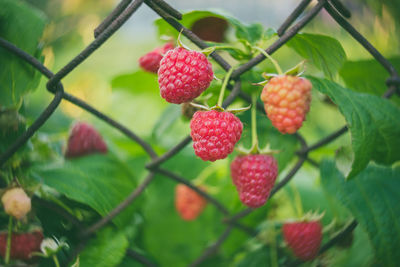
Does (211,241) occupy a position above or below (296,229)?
below

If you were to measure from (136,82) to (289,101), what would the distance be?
25.6 inches

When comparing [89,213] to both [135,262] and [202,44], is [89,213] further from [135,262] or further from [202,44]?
[202,44]

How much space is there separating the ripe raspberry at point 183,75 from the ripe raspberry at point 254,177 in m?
0.15

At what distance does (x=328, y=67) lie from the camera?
573mm

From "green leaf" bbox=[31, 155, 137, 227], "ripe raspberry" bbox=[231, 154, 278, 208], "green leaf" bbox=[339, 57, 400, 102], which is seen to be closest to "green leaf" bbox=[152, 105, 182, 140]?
"green leaf" bbox=[31, 155, 137, 227]

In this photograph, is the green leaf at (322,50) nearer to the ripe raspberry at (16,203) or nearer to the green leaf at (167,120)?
the green leaf at (167,120)

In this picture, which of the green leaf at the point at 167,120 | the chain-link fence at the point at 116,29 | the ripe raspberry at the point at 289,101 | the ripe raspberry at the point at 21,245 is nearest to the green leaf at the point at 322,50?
the chain-link fence at the point at 116,29

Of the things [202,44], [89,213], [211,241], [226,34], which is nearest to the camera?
[202,44]

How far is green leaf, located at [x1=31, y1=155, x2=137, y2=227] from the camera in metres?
0.58

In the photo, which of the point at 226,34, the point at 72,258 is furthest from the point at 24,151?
the point at 226,34

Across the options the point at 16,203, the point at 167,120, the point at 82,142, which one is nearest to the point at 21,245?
the point at 16,203

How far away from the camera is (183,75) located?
0.45 metres

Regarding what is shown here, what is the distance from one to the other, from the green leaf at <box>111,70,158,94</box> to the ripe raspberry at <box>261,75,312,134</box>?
521 mm

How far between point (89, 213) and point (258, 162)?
28 centimetres
